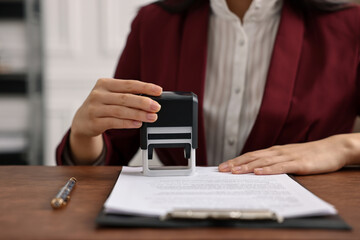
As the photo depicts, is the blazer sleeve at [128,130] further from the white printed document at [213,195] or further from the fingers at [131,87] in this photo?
the white printed document at [213,195]

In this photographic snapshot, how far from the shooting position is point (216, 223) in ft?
1.47

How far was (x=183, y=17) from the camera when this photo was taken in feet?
3.85

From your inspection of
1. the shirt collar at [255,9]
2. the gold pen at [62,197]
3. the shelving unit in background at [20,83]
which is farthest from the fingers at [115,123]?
the shelving unit in background at [20,83]

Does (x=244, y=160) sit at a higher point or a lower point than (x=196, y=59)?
lower

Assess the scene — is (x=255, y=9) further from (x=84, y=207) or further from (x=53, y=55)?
(x=53, y=55)

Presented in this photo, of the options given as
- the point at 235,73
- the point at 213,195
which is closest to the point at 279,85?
the point at 235,73

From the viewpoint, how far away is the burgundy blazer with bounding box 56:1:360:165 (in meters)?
1.03

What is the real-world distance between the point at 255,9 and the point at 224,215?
79 centimetres

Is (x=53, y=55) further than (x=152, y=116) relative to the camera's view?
Yes

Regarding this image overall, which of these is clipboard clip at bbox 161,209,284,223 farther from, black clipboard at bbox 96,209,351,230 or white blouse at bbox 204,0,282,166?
white blouse at bbox 204,0,282,166

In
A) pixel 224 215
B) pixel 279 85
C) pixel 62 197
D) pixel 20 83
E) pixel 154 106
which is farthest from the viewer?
pixel 20 83

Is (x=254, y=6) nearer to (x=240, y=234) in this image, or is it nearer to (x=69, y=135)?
(x=69, y=135)

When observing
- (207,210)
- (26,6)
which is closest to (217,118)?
(207,210)

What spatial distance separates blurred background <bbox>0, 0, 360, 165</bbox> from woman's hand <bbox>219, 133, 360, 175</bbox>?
6.53 feet
